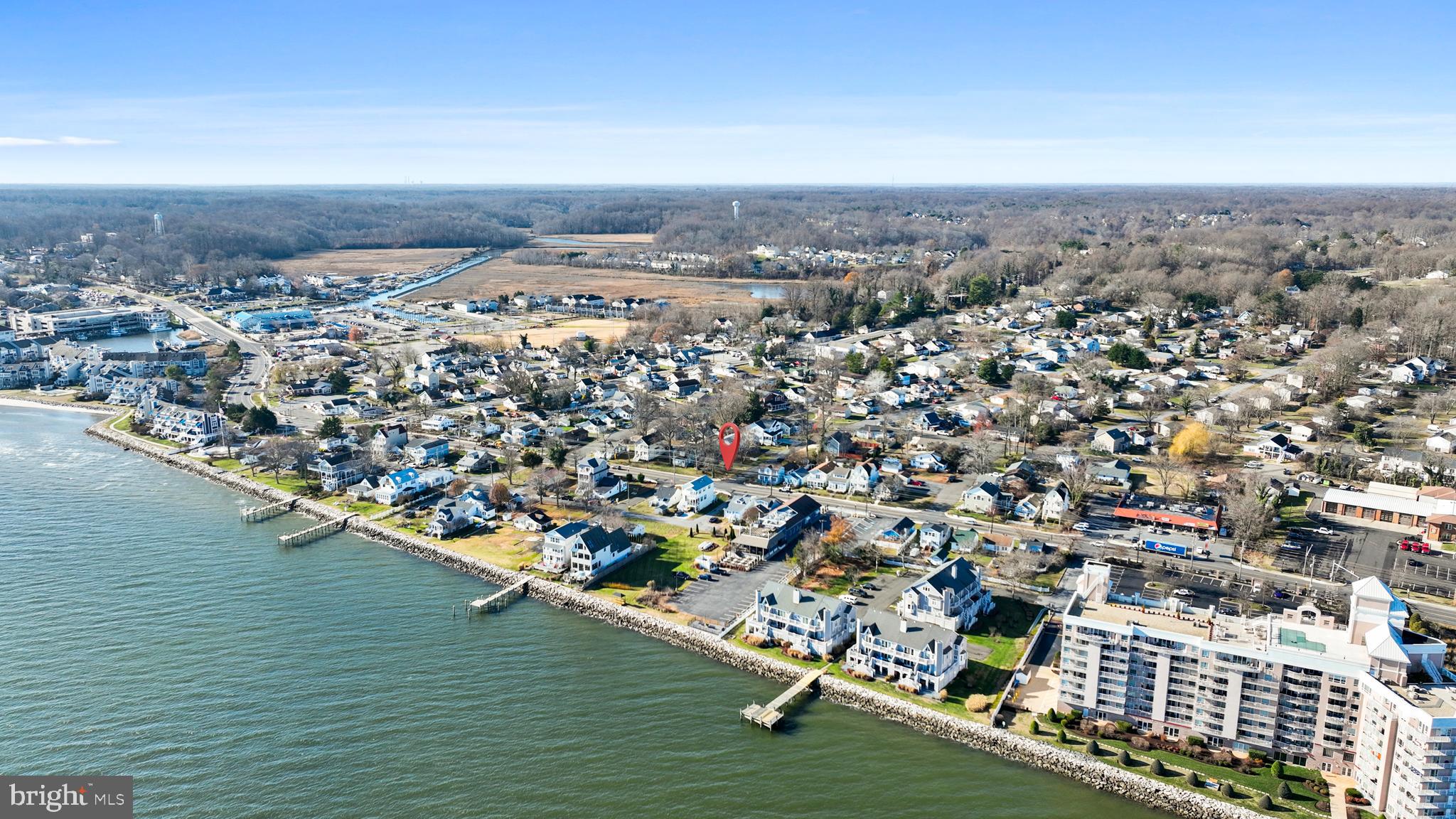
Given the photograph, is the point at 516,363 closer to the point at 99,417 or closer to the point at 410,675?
the point at 99,417

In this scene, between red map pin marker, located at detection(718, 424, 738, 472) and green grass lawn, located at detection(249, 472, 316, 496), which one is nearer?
green grass lawn, located at detection(249, 472, 316, 496)

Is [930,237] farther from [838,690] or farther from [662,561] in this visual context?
[838,690]

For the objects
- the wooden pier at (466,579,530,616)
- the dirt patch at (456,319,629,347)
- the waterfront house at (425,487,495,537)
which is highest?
the dirt patch at (456,319,629,347)

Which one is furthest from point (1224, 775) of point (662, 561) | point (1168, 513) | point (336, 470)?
point (336, 470)

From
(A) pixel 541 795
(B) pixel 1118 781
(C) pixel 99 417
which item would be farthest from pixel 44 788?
(C) pixel 99 417

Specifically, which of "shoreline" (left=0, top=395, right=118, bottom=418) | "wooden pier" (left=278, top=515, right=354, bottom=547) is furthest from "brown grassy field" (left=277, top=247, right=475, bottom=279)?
"wooden pier" (left=278, top=515, right=354, bottom=547)

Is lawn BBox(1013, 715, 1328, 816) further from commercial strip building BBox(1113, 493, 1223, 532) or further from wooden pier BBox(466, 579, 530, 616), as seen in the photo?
wooden pier BBox(466, 579, 530, 616)

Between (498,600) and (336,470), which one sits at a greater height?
(336,470)
